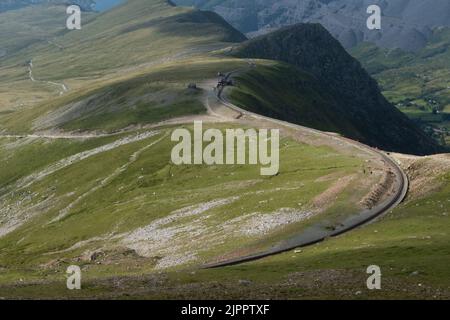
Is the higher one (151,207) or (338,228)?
(338,228)

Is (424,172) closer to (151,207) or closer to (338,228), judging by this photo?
(338,228)

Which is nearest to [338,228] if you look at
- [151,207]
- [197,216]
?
[197,216]

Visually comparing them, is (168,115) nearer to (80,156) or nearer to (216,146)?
(80,156)

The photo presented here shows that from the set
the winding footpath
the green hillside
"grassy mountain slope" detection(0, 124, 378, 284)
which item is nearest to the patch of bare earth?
the green hillside

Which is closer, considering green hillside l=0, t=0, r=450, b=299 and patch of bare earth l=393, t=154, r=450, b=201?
green hillside l=0, t=0, r=450, b=299

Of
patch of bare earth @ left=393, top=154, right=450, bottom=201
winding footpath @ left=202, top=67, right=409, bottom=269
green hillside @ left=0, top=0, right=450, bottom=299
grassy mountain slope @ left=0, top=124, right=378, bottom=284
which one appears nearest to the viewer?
green hillside @ left=0, top=0, right=450, bottom=299

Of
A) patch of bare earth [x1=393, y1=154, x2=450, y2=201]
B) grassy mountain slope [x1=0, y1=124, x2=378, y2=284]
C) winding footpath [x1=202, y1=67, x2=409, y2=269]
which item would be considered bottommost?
grassy mountain slope [x1=0, y1=124, x2=378, y2=284]

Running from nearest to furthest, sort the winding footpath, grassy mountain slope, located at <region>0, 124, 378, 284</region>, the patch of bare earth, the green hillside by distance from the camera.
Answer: the green hillside < the winding footpath < grassy mountain slope, located at <region>0, 124, 378, 284</region> < the patch of bare earth

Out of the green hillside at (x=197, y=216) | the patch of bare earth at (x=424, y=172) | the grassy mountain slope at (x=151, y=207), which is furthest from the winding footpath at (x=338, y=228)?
the grassy mountain slope at (x=151, y=207)

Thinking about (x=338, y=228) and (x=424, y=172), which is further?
(x=424, y=172)

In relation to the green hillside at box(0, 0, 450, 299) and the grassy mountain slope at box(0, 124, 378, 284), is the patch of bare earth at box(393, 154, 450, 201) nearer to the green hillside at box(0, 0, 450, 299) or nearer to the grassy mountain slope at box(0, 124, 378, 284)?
the green hillside at box(0, 0, 450, 299)
